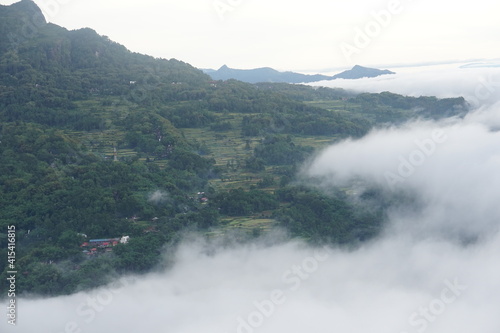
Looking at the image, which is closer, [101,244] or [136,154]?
[101,244]

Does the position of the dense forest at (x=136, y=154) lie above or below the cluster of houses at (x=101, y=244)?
above

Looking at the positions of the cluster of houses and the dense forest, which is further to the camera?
the dense forest

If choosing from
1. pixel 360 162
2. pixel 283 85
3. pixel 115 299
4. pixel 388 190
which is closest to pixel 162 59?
pixel 283 85

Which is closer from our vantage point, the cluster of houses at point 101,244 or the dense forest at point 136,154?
the cluster of houses at point 101,244

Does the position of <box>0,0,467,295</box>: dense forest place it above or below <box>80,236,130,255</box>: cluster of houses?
above
